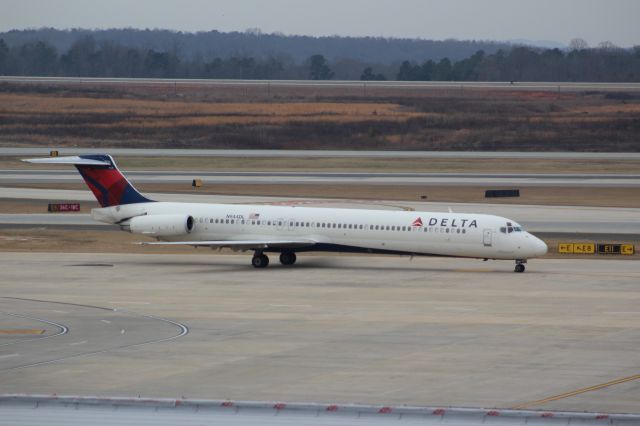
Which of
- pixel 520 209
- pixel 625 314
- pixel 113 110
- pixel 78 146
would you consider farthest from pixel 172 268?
pixel 113 110

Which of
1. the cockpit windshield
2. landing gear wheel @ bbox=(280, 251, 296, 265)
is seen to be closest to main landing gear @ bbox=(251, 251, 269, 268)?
landing gear wheel @ bbox=(280, 251, 296, 265)

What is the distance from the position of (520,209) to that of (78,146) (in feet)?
204

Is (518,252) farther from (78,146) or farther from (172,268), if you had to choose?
(78,146)

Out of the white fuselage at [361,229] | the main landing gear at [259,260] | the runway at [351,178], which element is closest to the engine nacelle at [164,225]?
the white fuselage at [361,229]

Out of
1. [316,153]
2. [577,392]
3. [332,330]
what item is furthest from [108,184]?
[316,153]

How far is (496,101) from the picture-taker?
15862cm

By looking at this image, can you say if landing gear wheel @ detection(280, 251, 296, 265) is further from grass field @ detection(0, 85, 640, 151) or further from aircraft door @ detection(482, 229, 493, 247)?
grass field @ detection(0, 85, 640, 151)

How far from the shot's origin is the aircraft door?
52.8 meters

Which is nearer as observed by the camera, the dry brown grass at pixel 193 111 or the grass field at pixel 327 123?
the grass field at pixel 327 123

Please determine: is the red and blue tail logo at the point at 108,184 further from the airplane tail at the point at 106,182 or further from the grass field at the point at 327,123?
the grass field at the point at 327,123

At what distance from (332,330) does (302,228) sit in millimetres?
16869

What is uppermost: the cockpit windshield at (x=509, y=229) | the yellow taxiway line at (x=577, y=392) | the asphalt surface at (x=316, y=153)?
the cockpit windshield at (x=509, y=229)

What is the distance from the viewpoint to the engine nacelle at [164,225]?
56.8 metres

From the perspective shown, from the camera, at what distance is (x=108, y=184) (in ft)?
194
